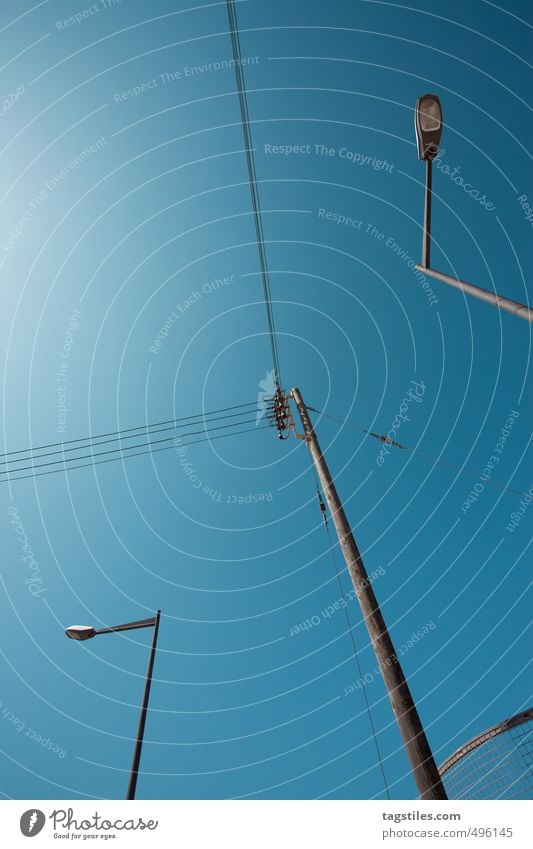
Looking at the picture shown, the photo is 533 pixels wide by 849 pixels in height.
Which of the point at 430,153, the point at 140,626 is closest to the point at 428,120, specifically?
the point at 430,153

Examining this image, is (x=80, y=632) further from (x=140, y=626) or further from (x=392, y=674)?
(x=392, y=674)
